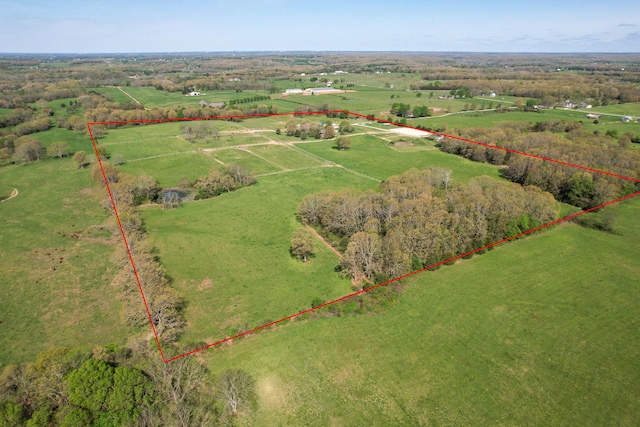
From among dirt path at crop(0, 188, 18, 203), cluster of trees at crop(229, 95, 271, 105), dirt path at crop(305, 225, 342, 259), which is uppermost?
cluster of trees at crop(229, 95, 271, 105)

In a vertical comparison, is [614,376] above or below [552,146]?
below

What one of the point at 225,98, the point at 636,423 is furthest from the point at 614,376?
the point at 225,98

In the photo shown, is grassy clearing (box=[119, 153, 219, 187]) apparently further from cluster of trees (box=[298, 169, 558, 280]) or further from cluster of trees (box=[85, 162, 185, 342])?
cluster of trees (box=[298, 169, 558, 280])

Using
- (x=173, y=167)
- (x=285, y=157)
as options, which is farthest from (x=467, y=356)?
(x=173, y=167)

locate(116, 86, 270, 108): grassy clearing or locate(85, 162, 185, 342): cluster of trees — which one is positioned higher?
locate(116, 86, 270, 108): grassy clearing

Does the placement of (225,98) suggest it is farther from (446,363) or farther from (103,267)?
(446,363)

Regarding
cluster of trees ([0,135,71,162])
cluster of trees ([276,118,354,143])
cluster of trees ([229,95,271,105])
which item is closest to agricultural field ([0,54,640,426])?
cluster of trees ([0,135,71,162])

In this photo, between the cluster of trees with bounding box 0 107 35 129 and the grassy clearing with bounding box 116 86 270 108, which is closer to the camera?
the cluster of trees with bounding box 0 107 35 129

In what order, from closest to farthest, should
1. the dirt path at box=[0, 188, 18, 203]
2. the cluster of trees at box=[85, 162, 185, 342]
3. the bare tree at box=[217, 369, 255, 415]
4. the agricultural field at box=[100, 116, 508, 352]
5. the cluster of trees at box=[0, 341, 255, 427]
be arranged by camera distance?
the cluster of trees at box=[0, 341, 255, 427] < the bare tree at box=[217, 369, 255, 415] < the cluster of trees at box=[85, 162, 185, 342] < the agricultural field at box=[100, 116, 508, 352] < the dirt path at box=[0, 188, 18, 203]
